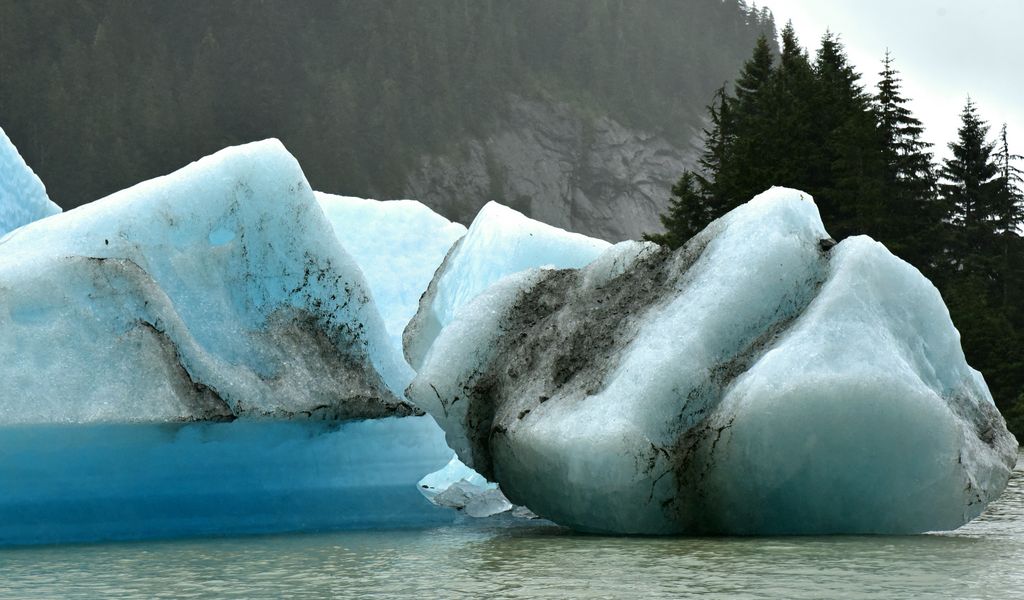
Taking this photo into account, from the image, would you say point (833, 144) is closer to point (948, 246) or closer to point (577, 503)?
point (948, 246)

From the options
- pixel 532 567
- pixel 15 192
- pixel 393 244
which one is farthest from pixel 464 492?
pixel 15 192

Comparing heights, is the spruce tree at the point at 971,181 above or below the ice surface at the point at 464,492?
above

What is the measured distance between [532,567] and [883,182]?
1055 inches

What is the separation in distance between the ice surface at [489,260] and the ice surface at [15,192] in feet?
13.0

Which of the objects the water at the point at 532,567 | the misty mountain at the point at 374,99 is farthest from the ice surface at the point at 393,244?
the misty mountain at the point at 374,99

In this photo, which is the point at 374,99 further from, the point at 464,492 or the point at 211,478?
the point at 211,478

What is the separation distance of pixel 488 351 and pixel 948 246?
26.7 m

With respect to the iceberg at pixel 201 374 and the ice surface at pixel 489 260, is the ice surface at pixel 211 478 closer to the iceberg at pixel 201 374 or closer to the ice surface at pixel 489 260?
the iceberg at pixel 201 374

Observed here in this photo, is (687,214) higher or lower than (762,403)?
higher

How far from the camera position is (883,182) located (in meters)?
29.1

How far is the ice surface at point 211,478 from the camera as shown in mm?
5906

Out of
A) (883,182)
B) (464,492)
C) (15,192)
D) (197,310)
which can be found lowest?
(464,492)

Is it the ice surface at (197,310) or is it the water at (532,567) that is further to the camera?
the ice surface at (197,310)

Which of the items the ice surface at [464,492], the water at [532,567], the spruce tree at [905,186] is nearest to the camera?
the water at [532,567]
